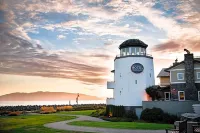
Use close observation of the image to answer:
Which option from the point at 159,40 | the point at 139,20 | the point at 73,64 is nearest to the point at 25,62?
the point at 73,64

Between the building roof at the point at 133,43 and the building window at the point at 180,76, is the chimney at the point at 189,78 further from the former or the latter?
the building roof at the point at 133,43

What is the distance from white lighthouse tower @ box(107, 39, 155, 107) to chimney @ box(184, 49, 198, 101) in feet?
15.4

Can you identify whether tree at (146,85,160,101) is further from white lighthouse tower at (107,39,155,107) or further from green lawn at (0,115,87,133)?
green lawn at (0,115,87,133)

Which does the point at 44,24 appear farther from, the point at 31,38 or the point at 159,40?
the point at 159,40

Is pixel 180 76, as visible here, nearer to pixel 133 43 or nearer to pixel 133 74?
pixel 133 74

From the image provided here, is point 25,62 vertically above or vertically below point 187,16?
below

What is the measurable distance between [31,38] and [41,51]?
3.20m

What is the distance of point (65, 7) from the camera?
16875 mm

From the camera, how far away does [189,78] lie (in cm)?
2489

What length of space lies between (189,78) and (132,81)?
608cm

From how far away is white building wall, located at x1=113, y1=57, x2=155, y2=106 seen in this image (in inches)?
1105

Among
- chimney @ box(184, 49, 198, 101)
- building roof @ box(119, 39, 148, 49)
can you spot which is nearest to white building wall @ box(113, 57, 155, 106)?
building roof @ box(119, 39, 148, 49)

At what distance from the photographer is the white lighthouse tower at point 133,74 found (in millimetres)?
28094

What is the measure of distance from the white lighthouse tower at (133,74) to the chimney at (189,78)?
15.4ft
